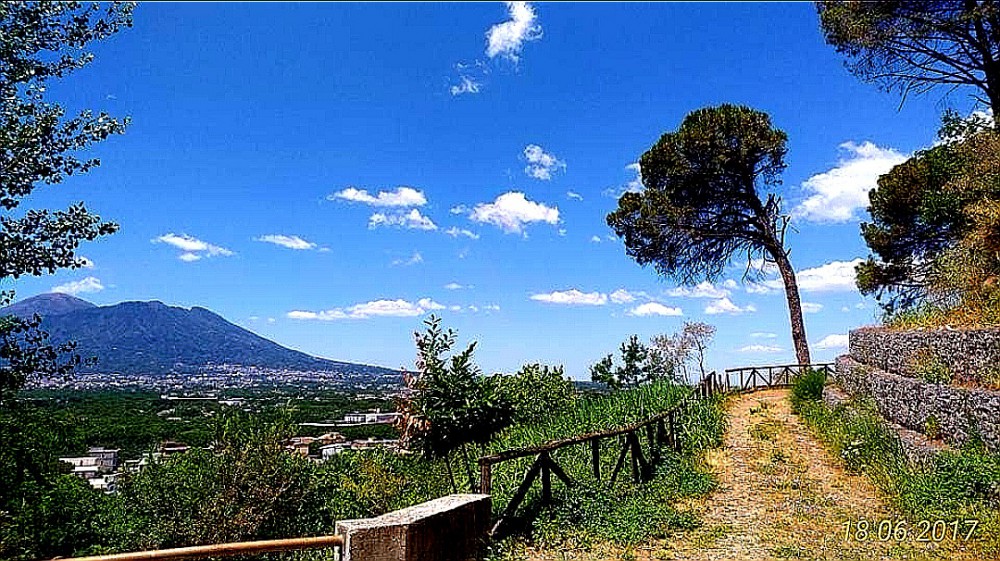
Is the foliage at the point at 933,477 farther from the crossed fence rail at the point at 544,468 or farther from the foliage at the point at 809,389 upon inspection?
the foliage at the point at 809,389

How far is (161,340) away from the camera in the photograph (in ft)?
108

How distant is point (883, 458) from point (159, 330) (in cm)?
3432

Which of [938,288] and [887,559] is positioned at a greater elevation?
[938,288]

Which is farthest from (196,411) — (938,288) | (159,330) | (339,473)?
(159,330)

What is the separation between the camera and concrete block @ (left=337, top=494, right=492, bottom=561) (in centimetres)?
329

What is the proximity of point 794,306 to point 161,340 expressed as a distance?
92.8 ft

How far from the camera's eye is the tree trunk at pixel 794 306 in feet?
59.9

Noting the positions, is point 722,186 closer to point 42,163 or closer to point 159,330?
point 42,163

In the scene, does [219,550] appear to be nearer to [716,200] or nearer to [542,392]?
[542,392]

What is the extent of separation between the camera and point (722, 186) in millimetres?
18547

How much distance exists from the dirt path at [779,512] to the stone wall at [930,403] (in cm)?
95

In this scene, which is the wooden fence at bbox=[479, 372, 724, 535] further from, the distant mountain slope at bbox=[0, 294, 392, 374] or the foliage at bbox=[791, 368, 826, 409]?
the distant mountain slope at bbox=[0, 294, 392, 374]

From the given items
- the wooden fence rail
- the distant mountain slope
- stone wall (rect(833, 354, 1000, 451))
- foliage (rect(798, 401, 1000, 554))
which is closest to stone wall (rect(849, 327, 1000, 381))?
stone wall (rect(833, 354, 1000, 451))

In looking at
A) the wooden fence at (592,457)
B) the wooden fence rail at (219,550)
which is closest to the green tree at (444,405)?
the wooden fence at (592,457)
